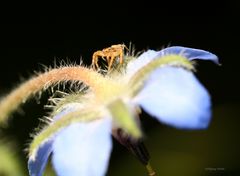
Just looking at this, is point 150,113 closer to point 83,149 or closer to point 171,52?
point 83,149

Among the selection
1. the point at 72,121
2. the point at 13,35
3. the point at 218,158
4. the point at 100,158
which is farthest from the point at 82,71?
the point at 13,35

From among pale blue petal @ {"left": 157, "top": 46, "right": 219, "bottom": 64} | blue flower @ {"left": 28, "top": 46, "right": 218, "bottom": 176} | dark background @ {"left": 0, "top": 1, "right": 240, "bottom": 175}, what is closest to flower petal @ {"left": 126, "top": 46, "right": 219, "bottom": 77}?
pale blue petal @ {"left": 157, "top": 46, "right": 219, "bottom": 64}

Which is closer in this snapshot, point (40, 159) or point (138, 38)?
point (40, 159)

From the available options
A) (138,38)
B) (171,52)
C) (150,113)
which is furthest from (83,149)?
(138,38)

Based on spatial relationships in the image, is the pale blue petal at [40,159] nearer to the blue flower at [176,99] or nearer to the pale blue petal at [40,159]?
the pale blue petal at [40,159]

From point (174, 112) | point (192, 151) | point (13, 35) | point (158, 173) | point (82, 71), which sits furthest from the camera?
point (13, 35)

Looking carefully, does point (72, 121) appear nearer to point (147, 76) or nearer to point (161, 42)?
point (147, 76)

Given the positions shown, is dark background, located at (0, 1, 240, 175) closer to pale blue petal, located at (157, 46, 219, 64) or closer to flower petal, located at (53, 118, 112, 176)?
pale blue petal, located at (157, 46, 219, 64)
